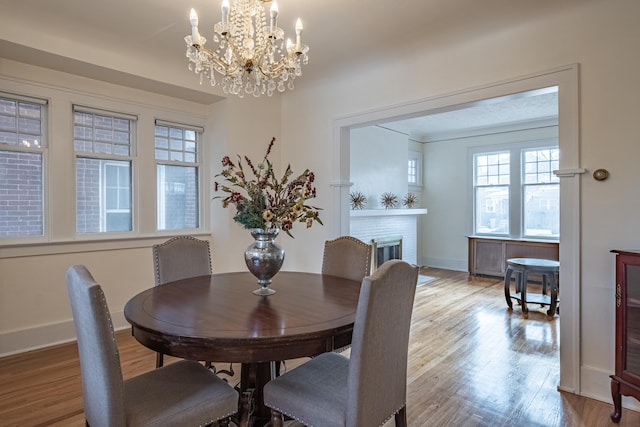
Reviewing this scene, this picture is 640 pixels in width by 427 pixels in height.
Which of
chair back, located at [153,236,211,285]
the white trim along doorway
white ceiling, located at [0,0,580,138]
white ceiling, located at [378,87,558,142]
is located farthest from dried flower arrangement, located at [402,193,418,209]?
chair back, located at [153,236,211,285]

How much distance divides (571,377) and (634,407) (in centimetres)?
34

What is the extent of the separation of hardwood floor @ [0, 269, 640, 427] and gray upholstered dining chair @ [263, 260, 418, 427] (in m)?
0.81

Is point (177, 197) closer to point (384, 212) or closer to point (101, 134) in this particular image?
point (101, 134)

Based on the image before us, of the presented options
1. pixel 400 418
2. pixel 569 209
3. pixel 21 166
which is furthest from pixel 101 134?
pixel 569 209

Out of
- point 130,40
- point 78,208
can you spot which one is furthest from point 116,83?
point 78,208

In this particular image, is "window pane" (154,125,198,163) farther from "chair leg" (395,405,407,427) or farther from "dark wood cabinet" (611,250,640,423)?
"dark wood cabinet" (611,250,640,423)

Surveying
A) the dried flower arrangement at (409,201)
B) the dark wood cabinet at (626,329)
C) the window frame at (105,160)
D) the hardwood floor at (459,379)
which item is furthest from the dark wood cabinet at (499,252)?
the window frame at (105,160)

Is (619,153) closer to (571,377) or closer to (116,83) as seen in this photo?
(571,377)

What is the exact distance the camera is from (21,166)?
313 centimetres

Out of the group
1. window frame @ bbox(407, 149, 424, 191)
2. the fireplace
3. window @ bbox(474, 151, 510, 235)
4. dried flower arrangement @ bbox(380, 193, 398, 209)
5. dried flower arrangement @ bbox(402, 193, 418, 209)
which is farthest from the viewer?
window frame @ bbox(407, 149, 424, 191)

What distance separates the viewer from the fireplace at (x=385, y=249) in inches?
231

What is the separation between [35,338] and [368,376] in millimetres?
3269

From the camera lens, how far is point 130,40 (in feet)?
9.73

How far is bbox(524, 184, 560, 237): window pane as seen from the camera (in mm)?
5934
